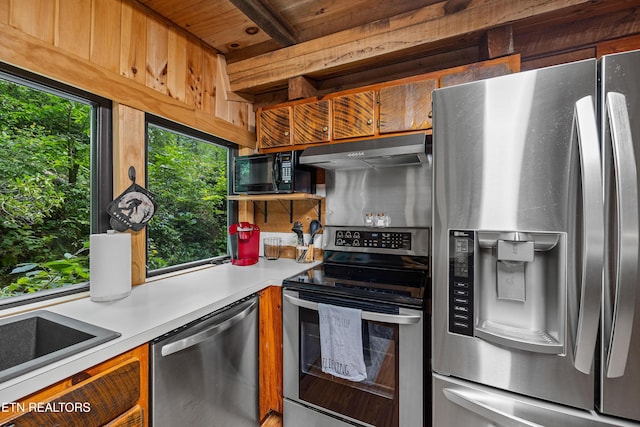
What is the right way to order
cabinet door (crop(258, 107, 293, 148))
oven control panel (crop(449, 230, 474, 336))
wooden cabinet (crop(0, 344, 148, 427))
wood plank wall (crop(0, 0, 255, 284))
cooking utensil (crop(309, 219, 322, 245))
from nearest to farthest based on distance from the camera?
wooden cabinet (crop(0, 344, 148, 427))
oven control panel (crop(449, 230, 474, 336))
wood plank wall (crop(0, 0, 255, 284))
cabinet door (crop(258, 107, 293, 148))
cooking utensil (crop(309, 219, 322, 245))

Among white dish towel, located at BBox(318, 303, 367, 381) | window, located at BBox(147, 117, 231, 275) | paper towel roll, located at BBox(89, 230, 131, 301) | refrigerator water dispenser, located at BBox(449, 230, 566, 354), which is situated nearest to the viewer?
refrigerator water dispenser, located at BBox(449, 230, 566, 354)

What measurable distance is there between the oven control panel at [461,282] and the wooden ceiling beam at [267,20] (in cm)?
159

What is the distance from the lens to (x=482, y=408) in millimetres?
1070

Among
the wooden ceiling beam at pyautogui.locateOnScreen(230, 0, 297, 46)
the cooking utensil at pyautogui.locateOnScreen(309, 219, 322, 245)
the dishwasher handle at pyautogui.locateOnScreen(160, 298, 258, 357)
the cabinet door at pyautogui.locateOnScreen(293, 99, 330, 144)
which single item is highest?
the wooden ceiling beam at pyautogui.locateOnScreen(230, 0, 297, 46)

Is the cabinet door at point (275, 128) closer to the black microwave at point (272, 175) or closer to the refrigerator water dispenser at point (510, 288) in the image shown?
the black microwave at point (272, 175)

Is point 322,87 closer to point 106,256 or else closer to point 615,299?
point 106,256

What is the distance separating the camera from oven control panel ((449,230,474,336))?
1.09 meters

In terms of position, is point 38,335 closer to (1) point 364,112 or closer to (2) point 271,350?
(2) point 271,350

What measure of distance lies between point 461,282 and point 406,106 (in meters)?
1.10

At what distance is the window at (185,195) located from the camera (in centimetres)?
184

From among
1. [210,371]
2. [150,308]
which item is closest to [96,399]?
[150,308]

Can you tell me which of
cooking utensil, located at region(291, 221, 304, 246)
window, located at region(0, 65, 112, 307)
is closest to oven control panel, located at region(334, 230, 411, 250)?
cooking utensil, located at region(291, 221, 304, 246)

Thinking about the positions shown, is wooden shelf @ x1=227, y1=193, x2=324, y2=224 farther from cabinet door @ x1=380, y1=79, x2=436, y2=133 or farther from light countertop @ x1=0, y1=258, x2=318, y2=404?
cabinet door @ x1=380, y1=79, x2=436, y2=133

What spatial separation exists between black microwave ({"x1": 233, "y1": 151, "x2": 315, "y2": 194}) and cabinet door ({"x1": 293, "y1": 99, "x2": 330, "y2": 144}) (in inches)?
5.0
